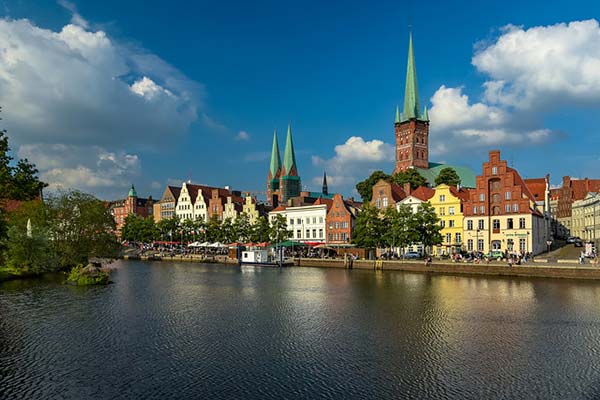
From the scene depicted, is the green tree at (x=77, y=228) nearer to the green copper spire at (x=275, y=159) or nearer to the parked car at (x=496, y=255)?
the parked car at (x=496, y=255)

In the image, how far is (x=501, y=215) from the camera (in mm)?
79062

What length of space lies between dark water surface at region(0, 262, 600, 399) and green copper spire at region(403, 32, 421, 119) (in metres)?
123

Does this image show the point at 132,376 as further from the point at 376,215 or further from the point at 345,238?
the point at 345,238

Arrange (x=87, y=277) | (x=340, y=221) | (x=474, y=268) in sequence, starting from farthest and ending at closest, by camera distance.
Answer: (x=340, y=221) → (x=474, y=268) → (x=87, y=277)

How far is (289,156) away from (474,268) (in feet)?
412

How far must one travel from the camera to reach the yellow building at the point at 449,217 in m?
84.0

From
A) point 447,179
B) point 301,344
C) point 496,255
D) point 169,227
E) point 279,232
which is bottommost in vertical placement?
point 301,344

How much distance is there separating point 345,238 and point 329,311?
61134 mm

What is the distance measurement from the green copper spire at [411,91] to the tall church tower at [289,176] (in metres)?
45.2

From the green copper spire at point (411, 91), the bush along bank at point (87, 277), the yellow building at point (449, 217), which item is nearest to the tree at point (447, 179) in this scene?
the yellow building at point (449, 217)

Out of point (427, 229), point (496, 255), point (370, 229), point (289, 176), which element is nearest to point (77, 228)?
point (370, 229)

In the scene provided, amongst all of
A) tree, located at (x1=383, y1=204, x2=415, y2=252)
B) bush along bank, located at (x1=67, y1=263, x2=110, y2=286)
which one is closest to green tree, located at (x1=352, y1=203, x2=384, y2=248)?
tree, located at (x1=383, y1=204, x2=415, y2=252)

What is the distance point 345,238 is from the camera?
322 ft

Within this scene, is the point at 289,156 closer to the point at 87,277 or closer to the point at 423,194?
the point at 423,194
